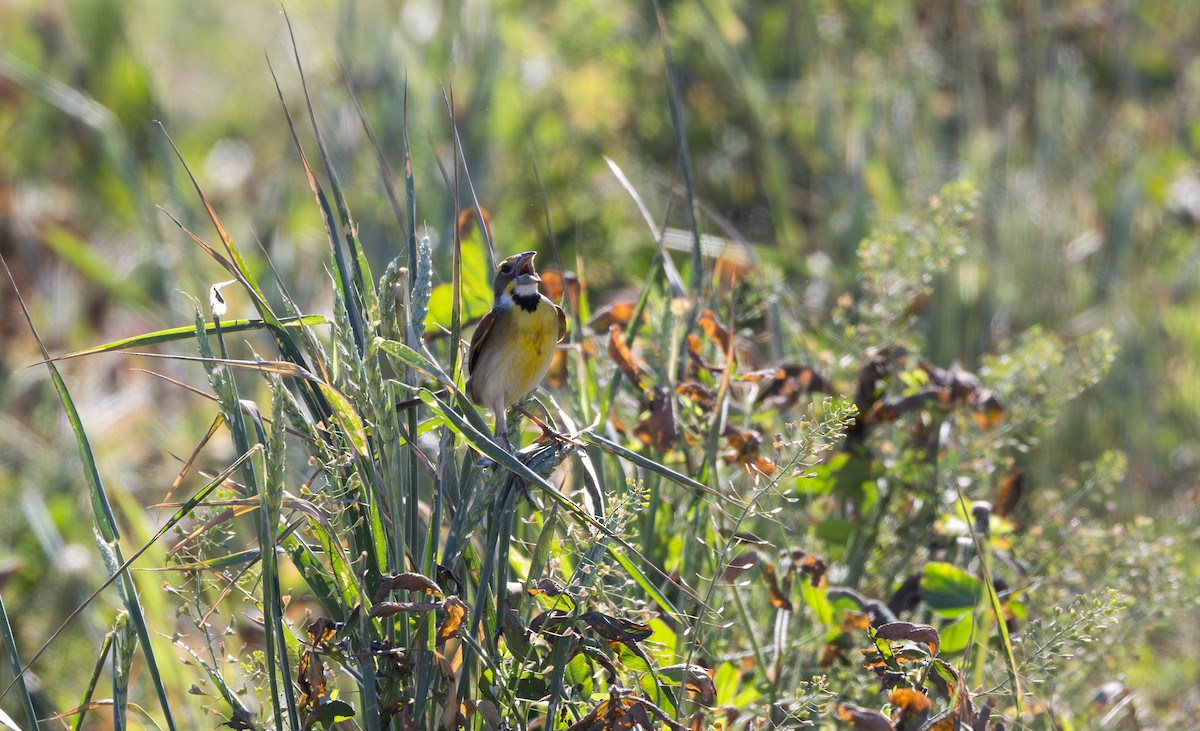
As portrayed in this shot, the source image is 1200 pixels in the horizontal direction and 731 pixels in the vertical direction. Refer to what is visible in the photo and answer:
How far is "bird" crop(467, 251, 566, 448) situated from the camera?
1.60 metres

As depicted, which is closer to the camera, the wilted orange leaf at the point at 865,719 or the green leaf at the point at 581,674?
the wilted orange leaf at the point at 865,719

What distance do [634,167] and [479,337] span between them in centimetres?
287

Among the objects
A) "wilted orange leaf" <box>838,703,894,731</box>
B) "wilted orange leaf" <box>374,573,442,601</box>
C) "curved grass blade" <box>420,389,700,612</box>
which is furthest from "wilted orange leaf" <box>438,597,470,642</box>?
"wilted orange leaf" <box>838,703,894,731</box>

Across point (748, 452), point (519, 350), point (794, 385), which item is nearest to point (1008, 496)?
point (794, 385)

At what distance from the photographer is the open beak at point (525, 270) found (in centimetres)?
158

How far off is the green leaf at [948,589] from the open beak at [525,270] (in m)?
0.66

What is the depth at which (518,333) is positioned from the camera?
1.62 m

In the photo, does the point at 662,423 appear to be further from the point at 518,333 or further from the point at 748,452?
the point at 518,333

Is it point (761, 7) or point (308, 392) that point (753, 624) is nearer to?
point (308, 392)

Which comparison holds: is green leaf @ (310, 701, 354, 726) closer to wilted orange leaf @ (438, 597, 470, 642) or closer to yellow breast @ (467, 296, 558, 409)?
wilted orange leaf @ (438, 597, 470, 642)

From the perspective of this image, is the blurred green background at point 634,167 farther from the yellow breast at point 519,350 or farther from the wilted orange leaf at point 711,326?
the yellow breast at point 519,350

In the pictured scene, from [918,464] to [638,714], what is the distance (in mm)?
836

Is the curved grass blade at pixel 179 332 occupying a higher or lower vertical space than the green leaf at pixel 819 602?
higher

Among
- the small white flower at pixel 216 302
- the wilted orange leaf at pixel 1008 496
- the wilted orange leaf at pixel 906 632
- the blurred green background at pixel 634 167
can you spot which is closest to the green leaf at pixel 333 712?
the small white flower at pixel 216 302
